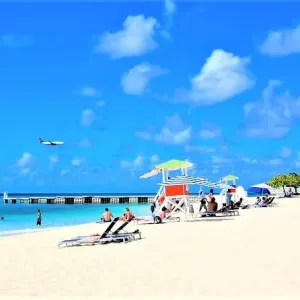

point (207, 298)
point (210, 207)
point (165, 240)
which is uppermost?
point (210, 207)

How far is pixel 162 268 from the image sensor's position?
898 cm

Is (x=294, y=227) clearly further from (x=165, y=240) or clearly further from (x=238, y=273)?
(x=238, y=273)

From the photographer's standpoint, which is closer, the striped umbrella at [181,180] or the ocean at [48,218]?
the striped umbrella at [181,180]

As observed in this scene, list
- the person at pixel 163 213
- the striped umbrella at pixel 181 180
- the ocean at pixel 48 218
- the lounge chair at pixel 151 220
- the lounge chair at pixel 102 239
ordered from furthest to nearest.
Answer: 1. the ocean at pixel 48 218
2. the person at pixel 163 213
3. the striped umbrella at pixel 181 180
4. the lounge chair at pixel 151 220
5. the lounge chair at pixel 102 239

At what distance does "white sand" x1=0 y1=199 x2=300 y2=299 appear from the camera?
7227 mm

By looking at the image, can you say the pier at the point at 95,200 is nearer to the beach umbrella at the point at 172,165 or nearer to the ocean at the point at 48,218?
the ocean at the point at 48,218

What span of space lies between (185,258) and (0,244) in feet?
22.1

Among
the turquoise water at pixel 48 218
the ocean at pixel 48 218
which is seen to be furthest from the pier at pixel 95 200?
the turquoise water at pixel 48 218

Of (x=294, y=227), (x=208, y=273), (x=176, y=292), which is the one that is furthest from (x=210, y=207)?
(x=176, y=292)

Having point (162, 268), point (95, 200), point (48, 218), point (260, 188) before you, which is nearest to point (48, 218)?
point (48, 218)

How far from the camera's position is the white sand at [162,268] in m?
7.23

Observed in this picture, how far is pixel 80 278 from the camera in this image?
8.35m

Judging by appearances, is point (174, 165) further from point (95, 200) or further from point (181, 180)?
point (95, 200)

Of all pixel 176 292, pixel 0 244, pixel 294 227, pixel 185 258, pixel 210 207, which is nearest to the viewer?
pixel 176 292
